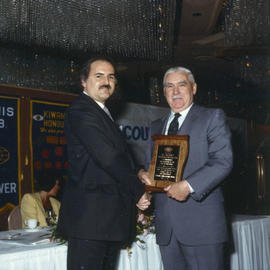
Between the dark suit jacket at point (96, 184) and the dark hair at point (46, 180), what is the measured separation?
9.20ft

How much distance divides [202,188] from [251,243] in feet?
4.51

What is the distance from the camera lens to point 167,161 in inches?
73.7

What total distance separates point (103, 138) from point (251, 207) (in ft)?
16.9

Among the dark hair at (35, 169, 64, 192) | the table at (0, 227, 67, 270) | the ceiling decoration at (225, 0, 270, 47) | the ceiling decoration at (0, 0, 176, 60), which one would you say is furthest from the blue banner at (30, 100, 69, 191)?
the table at (0, 227, 67, 270)

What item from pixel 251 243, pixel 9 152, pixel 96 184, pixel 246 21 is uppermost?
pixel 246 21

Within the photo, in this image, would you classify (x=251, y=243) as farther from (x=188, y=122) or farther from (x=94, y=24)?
(x=94, y=24)

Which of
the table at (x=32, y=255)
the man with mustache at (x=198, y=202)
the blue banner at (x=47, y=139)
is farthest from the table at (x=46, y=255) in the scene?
the blue banner at (x=47, y=139)

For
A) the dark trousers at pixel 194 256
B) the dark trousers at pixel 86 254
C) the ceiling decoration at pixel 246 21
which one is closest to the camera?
the dark trousers at pixel 86 254

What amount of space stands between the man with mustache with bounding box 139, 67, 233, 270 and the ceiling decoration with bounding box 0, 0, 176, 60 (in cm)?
223

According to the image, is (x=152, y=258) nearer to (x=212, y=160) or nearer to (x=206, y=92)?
(x=212, y=160)

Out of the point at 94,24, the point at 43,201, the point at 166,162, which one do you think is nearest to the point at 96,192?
the point at 166,162

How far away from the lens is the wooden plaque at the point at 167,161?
1.81 meters

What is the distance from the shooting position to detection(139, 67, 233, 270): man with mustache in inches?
69.5

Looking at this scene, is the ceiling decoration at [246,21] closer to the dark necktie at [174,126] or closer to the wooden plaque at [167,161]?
the dark necktie at [174,126]
